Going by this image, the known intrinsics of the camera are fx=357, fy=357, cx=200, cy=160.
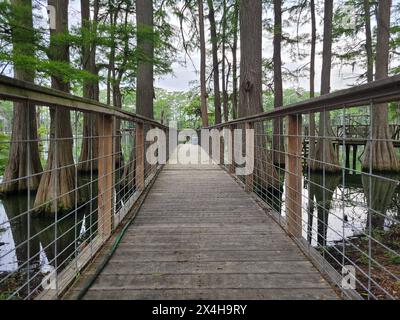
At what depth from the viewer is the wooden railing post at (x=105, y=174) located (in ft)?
9.34

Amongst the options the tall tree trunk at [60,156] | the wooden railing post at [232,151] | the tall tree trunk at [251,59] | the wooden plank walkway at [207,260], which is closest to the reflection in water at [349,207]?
the wooden railing post at [232,151]

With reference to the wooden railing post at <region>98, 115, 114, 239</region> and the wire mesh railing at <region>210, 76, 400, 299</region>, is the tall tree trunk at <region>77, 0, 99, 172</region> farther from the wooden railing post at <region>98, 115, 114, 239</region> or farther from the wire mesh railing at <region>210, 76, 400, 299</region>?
the wire mesh railing at <region>210, 76, 400, 299</region>

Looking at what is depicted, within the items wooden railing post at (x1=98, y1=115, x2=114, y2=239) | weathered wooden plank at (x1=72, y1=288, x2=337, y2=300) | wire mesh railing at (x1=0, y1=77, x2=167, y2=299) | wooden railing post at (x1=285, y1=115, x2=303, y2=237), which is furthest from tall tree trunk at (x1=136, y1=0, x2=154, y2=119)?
weathered wooden plank at (x1=72, y1=288, x2=337, y2=300)

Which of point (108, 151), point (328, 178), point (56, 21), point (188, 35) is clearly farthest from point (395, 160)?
point (108, 151)

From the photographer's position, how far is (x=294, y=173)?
9.50 ft

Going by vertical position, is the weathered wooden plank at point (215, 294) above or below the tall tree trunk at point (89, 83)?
below

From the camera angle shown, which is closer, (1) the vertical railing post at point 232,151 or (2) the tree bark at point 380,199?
(2) the tree bark at point 380,199

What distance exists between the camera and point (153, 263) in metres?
2.38

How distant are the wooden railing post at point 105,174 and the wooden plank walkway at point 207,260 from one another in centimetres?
21

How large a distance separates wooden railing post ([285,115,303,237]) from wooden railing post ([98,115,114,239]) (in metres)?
1.47

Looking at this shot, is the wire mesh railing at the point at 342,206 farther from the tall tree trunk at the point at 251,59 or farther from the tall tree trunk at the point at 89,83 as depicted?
the tall tree trunk at the point at 89,83

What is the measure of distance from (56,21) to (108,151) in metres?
5.67

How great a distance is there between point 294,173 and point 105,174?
5.04ft
